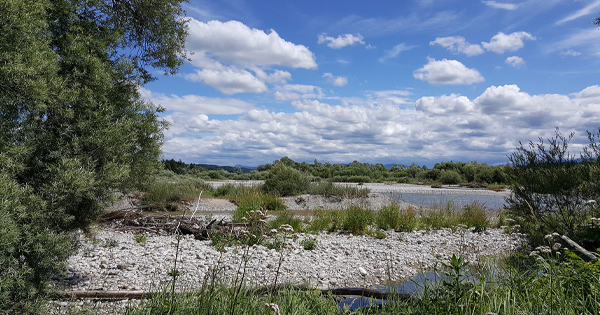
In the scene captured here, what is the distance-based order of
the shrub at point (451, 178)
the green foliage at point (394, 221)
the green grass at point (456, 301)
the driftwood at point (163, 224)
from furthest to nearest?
the shrub at point (451, 178)
the green foliage at point (394, 221)
the driftwood at point (163, 224)
the green grass at point (456, 301)

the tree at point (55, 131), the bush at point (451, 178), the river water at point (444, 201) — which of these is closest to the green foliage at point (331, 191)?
the river water at point (444, 201)

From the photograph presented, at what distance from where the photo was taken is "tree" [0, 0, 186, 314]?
297 cm

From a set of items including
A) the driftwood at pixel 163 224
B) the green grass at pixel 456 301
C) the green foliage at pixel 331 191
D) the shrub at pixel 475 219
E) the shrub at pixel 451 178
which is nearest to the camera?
the green grass at pixel 456 301

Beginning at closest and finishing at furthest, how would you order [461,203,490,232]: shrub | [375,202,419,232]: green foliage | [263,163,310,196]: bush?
[375,202,419,232]: green foliage → [461,203,490,232]: shrub → [263,163,310,196]: bush

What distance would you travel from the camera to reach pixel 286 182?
18.9 meters

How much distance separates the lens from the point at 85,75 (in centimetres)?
377

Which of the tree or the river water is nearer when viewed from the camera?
the tree

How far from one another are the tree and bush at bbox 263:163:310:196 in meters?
14.4

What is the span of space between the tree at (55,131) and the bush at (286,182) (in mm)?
14355

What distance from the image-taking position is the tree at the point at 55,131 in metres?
2.97

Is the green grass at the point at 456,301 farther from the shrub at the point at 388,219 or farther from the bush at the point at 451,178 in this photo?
the bush at the point at 451,178

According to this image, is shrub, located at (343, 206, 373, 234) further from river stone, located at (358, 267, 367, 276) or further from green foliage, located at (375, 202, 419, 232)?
river stone, located at (358, 267, 367, 276)

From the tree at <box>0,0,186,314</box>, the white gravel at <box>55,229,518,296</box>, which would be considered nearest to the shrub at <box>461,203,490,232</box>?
the white gravel at <box>55,229,518,296</box>

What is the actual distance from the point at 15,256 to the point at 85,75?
1.95 meters
